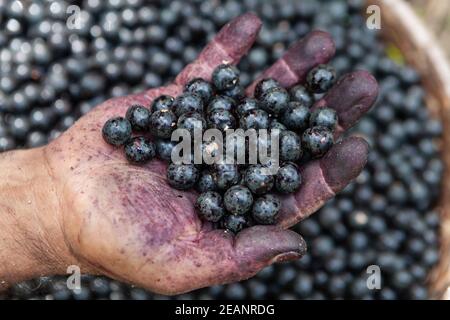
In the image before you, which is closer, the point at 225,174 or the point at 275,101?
the point at 225,174

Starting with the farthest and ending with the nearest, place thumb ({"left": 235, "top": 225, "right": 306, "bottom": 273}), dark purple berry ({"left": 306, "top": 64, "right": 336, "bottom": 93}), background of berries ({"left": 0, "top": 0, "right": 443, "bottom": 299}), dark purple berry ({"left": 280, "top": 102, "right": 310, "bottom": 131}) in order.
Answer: background of berries ({"left": 0, "top": 0, "right": 443, "bottom": 299}) < dark purple berry ({"left": 306, "top": 64, "right": 336, "bottom": 93}) < dark purple berry ({"left": 280, "top": 102, "right": 310, "bottom": 131}) < thumb ({"left": 235, "top": 225, "right": 306, "bottom": 273})

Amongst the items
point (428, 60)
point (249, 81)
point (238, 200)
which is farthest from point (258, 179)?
point (428, 60)

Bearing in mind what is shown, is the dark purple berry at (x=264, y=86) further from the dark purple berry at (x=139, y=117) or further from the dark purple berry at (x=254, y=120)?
the dark purple berry at (x=139, y=117)

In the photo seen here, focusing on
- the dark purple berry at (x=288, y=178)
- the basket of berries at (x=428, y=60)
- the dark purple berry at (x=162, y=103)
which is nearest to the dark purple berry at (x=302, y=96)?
the dark purple berry at (x=288, y=178)

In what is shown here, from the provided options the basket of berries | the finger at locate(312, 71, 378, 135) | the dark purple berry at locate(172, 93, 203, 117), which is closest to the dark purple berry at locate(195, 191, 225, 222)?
the dark purple berry at locate(172, 93, 203, 117)

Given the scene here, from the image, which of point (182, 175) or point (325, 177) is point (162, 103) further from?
point (325, 177)

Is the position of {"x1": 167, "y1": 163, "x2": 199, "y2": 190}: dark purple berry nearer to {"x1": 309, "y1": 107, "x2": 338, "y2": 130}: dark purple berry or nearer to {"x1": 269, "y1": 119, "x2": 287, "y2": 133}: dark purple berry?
{"x1": 269, "y1": 119, "x2": 287, "y2": 133}: dark purple berry

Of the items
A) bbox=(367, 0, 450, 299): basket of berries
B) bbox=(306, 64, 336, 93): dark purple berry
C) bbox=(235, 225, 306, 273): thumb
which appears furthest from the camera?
bbox=(367, 0, 450, 299): basket of berries
